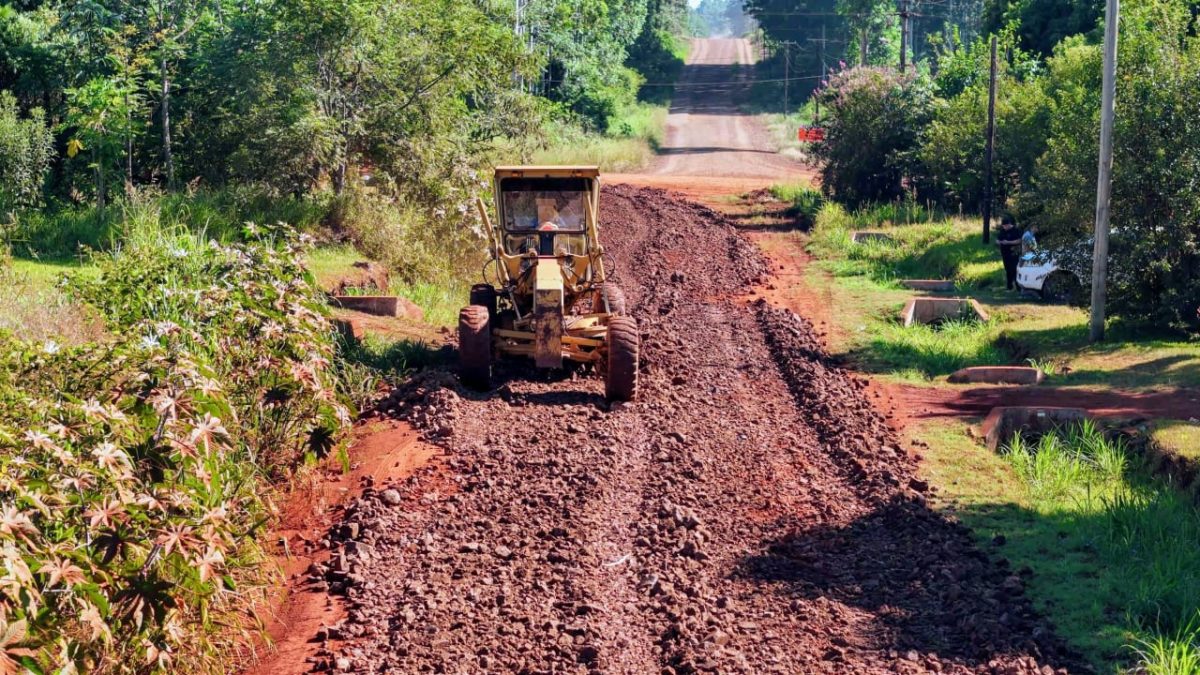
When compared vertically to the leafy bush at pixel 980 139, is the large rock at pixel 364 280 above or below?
below

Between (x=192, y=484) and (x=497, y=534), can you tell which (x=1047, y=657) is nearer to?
(x=497, y=534)

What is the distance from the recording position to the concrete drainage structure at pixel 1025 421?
1324 centimetres

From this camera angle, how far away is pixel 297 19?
69.1 feet

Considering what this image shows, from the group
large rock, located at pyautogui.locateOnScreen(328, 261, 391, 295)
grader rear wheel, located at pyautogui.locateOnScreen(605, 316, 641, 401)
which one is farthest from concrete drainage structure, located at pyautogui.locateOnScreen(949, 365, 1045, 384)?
large rock, located at pyautogui.locateOnScreen(328, 261, 391, 295)

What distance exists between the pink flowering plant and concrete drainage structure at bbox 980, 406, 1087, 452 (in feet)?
22.6

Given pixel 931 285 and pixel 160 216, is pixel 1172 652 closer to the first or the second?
pixel 931 285

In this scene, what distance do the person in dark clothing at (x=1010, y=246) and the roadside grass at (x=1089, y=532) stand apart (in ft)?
29.3

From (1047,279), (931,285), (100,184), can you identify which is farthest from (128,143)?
(1047,279)

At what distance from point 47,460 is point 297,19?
1574 cm

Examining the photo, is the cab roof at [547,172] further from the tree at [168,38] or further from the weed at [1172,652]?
the tree at [168,38]

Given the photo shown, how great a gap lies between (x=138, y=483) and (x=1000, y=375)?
1164 cm

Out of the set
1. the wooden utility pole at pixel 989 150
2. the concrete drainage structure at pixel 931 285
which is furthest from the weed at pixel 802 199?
the concrete drainage structure at pixel 931 285

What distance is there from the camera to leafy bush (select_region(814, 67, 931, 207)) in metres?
33.8

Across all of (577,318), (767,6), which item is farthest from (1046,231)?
(767,6)
